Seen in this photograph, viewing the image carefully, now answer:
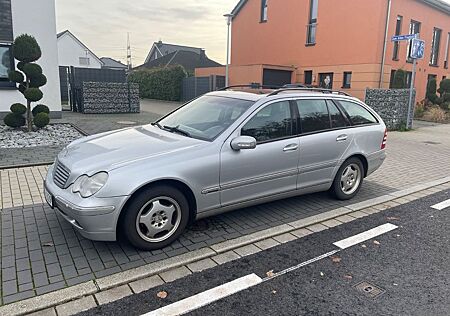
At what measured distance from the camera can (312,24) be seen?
19.5 metres

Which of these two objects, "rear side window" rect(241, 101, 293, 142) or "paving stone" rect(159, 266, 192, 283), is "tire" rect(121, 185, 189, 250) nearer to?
"paving stone" rect(159, 266, 192, 283)

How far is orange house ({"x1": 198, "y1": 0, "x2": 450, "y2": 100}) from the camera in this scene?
55.7 feet

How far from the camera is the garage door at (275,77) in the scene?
19434 mm

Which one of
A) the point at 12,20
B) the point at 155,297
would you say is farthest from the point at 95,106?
the point at 155,297

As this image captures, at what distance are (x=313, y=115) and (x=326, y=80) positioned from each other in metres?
14.8

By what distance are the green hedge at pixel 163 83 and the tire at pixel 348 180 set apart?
22.6 metres

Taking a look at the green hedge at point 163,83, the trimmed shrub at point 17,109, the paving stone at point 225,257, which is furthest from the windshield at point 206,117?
the green hedge at point 163,83

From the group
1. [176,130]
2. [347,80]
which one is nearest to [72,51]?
[347,80]

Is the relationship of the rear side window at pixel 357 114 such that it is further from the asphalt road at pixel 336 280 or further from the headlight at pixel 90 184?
the headlight at pixel 90 184

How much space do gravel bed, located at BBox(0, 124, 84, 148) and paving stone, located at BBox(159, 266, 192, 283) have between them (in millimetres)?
6276

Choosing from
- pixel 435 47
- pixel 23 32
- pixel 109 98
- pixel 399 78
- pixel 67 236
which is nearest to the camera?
pixel 67 236

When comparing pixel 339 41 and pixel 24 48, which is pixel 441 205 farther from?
pixel 339 41

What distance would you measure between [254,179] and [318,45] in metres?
17.1

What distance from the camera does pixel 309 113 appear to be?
4.61 m
